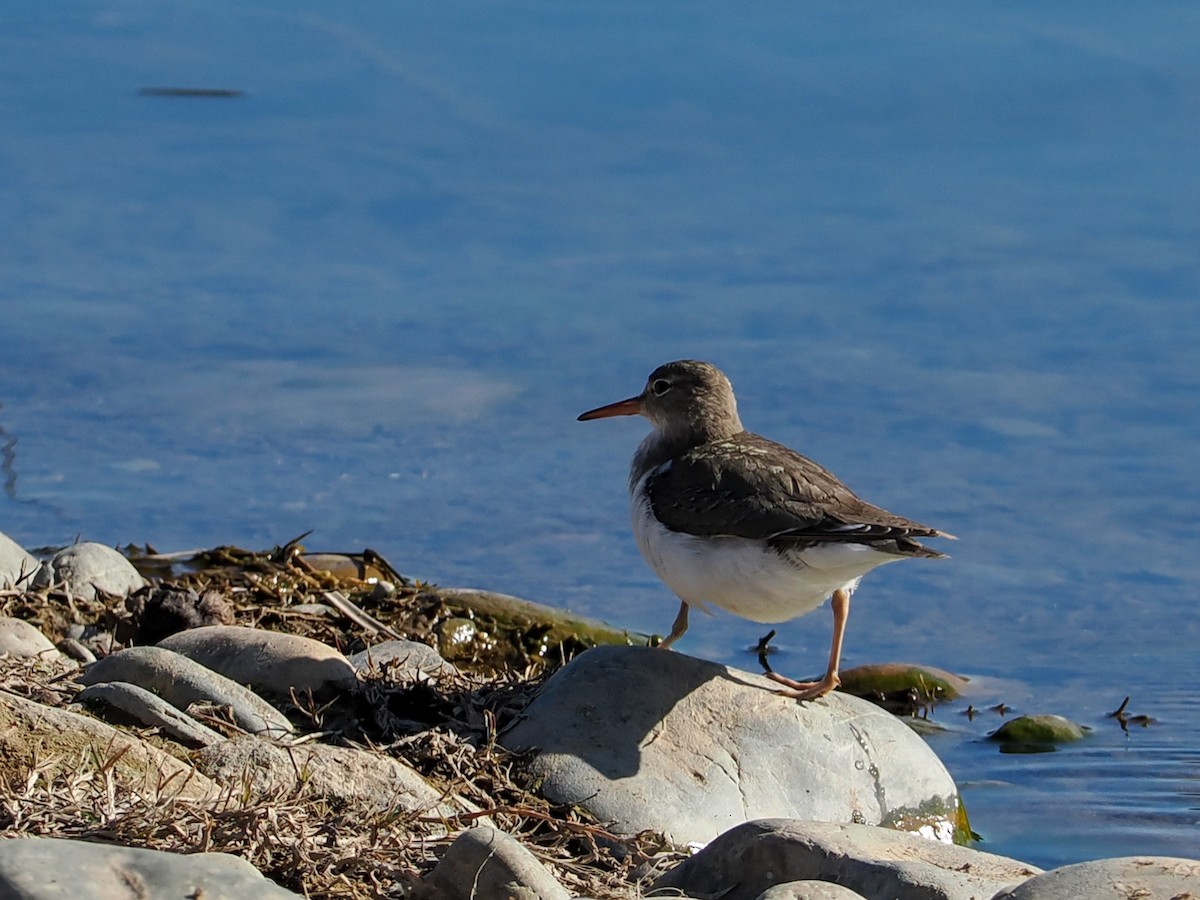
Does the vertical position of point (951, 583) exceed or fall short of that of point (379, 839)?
it falls short

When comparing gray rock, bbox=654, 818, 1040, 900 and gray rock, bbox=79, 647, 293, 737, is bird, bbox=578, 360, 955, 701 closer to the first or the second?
gray rock, bbox=654, 818, 1040, 900

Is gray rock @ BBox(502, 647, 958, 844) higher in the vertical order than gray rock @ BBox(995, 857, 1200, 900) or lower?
lower

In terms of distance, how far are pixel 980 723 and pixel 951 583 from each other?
140 centimetres

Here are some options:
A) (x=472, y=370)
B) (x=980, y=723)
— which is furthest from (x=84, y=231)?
(x=980, y=723)

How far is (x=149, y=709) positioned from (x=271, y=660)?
969 mm

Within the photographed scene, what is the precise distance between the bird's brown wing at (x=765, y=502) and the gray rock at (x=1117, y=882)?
195cm

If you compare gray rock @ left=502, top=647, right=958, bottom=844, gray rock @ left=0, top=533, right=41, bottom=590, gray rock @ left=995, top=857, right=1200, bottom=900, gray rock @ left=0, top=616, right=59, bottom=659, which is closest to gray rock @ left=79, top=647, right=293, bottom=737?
gray rock @ left=0, top=616, right=59, bottom=659

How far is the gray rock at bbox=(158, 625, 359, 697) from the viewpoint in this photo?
646 cm

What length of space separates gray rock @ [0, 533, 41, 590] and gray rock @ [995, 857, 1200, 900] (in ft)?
15.4

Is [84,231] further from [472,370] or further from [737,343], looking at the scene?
[737,343]

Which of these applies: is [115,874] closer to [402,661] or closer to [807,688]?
[402,661]

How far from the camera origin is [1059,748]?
8.07 m

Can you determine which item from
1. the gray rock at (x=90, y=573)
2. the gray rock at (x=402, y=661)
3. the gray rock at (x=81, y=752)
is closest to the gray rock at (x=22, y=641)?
the gray rock at (x=90, y=573)

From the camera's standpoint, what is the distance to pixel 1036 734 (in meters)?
8.15
